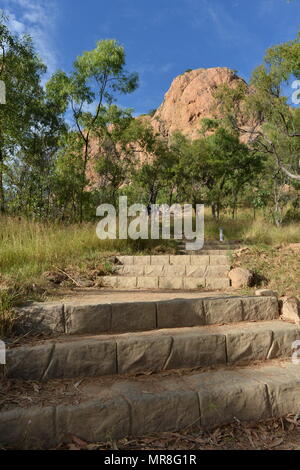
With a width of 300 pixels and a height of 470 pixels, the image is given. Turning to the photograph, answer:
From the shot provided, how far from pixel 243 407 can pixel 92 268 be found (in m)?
3.47

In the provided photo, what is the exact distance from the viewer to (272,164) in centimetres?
1909

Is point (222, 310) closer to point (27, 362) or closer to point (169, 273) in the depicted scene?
point (27, 362)

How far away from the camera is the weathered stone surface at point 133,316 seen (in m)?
2.51

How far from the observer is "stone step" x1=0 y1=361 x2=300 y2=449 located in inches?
63.4

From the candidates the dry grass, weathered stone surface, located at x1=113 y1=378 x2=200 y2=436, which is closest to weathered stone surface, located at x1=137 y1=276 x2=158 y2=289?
the dry grass

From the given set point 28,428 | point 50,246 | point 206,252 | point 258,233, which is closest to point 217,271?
point 206,252

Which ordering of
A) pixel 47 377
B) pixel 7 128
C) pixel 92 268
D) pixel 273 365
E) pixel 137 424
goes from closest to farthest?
pixel 137 424
pixel 47 377
pixel 273 365
pixel 92 268
pixel 7 128

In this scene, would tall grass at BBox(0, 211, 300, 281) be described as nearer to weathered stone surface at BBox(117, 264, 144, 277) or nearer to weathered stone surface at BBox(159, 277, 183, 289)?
weathered stone surface at BBox(117, 264, 144, 277)

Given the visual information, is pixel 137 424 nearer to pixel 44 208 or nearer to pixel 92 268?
pixel 92 268

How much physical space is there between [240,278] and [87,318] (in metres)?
2.72

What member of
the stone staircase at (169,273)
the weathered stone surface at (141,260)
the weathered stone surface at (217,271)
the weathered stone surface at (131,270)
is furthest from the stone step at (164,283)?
the weathered stone surface at (141,260)

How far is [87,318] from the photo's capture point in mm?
2438

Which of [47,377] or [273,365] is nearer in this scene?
[47,377]
